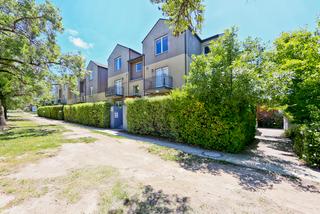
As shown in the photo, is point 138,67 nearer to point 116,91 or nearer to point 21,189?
point 116,91

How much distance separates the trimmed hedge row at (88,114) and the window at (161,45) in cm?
828

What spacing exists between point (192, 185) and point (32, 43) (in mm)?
14756

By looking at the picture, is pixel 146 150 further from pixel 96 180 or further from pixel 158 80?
pixel 158 80

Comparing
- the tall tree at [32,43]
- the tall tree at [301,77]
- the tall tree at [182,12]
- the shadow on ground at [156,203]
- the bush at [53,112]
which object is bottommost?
the shadow on ground at [156,203]

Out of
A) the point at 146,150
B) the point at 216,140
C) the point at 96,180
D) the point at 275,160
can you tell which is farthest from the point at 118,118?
the point at 275,160

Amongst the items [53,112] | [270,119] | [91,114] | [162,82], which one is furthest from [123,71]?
[270,119]

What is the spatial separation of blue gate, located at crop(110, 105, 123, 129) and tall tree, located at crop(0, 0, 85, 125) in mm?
5179

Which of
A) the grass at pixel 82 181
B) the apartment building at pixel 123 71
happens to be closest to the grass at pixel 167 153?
the grass at pixel 82 181

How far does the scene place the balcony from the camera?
16.0 metres

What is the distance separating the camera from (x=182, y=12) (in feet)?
16.5

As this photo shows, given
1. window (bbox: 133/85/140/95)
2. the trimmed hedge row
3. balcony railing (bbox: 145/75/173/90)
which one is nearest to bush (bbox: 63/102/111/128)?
the trimmed hedge row

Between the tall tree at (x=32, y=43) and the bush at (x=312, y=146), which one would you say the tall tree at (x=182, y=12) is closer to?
the bush at (x=312, y=146)

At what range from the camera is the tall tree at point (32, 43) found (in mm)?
10188

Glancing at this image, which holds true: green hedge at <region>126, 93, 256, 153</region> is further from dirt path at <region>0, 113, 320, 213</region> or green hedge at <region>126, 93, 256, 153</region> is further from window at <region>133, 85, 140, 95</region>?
window at <region>133, 85, 140, 95</region>
